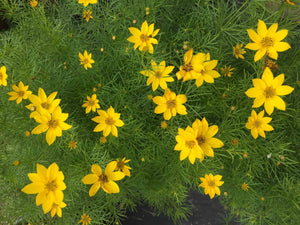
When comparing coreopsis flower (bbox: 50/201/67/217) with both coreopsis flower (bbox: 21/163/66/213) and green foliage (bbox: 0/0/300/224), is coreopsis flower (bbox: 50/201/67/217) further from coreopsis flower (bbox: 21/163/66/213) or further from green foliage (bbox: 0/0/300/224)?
green foliage (bbox: 0/0/300/224)

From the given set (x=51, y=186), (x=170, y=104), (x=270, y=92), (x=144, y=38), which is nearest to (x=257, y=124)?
(x=270, y=92)

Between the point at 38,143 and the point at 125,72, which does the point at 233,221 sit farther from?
the point at 38,143

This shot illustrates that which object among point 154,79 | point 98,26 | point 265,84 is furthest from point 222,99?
point 98,26

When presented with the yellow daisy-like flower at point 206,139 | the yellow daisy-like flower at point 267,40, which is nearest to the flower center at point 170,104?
the yellow daisy-like flower at point 206,139

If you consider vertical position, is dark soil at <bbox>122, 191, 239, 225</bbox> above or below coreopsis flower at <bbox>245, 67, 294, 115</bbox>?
below

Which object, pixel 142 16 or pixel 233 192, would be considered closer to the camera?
pixel 142 16

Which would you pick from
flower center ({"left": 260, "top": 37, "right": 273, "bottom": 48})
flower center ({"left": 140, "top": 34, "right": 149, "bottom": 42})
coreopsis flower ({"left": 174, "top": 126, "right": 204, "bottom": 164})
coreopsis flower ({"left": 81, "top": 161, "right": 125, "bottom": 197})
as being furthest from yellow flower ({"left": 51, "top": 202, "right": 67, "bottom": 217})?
flower center ({"left": 260, "top": 37, "right": 273, "bottom": 48})
